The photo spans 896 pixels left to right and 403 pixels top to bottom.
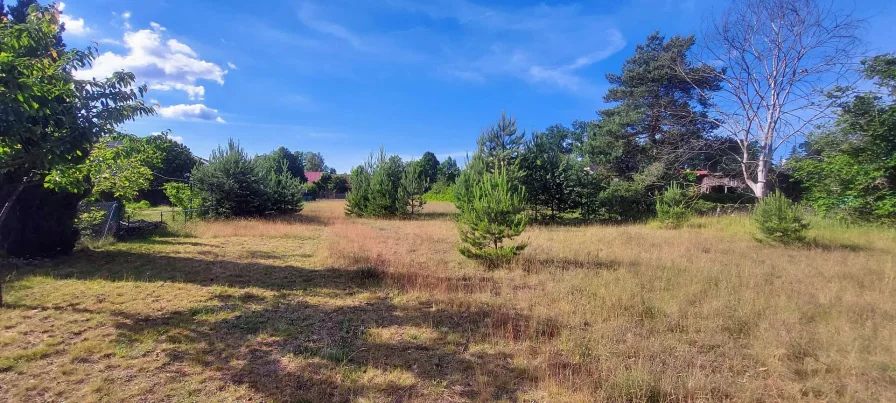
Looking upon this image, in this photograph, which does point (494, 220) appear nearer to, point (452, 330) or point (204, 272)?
point (452, 330)

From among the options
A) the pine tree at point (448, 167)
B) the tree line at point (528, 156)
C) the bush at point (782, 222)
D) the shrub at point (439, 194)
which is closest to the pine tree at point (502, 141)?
the tree line at point (528, 156)

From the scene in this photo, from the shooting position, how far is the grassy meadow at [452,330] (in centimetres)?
292

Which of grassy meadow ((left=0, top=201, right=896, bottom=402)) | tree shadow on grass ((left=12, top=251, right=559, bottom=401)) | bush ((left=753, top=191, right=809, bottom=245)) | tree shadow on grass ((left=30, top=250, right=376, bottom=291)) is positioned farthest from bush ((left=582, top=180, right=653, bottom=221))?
tree shadow on grass ((left=12, top=251, right=559, bottom=401))

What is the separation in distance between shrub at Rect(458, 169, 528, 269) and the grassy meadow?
1.48ft

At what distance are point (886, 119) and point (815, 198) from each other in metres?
5.06

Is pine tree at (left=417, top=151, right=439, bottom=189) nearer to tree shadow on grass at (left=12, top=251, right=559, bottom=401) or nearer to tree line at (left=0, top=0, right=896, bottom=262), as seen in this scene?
tree line at (left=0, top=0, right=896, bottom=262)

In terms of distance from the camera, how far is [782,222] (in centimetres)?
985

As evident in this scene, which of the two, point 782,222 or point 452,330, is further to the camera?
point 782,222

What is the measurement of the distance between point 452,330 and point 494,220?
361cm

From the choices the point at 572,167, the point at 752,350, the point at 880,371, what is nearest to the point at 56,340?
the point at 752,350

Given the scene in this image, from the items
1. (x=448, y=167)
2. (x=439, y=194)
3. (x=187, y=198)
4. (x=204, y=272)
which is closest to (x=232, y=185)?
(x=187, y=198)

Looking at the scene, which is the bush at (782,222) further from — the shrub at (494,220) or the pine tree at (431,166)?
the pine tree at (431,166)

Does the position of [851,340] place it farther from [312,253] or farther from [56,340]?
[312,253]

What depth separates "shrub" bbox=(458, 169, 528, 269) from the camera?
24.5 ft
